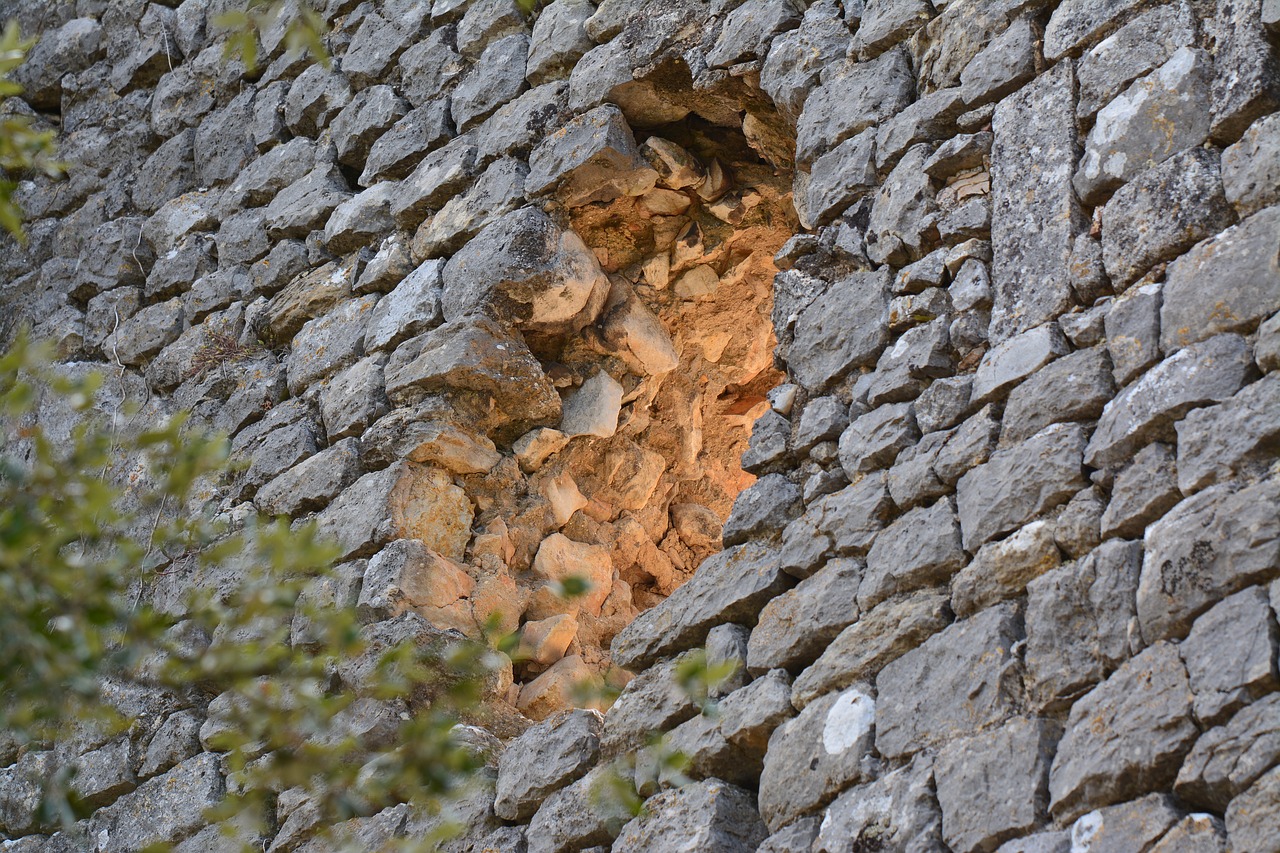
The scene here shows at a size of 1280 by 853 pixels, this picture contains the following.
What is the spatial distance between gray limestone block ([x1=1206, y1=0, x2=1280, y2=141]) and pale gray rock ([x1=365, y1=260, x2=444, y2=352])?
226 cm

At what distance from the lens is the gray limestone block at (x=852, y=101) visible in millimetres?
3338

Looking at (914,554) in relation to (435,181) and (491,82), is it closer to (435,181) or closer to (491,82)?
(435,181)

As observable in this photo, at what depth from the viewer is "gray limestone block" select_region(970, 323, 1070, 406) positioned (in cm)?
262

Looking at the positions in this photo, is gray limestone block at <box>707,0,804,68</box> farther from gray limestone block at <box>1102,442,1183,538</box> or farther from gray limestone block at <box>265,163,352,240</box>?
gray limestone block at <box>1102,442,1183,538</box>

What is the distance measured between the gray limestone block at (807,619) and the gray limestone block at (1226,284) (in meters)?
0.75

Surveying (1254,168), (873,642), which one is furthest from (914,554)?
(1254,168)

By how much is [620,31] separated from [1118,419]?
2280mm

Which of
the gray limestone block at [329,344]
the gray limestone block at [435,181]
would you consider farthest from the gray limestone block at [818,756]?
the gray limestone block at [435,181]

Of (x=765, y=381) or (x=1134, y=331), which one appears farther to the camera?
(x=765, y=381)

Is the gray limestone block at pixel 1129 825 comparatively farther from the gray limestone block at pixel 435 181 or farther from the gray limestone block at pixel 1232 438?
the gray limestone block at pixel 435 181

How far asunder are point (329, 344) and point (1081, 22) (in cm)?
243

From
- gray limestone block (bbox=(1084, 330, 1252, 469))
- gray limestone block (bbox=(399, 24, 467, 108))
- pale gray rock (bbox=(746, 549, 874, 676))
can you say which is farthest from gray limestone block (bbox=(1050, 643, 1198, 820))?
gray limestone block (bbox=(399, 24, 467, 108))

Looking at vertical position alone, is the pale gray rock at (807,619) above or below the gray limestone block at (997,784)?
above

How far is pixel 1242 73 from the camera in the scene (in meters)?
2.50
